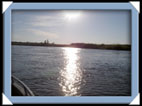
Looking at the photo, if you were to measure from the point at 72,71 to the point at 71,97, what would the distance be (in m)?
0.35

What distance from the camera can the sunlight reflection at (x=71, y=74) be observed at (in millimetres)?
3868

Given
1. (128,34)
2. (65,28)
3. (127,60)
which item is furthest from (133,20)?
(65,28)

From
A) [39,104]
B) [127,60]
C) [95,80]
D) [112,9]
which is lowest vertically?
[39,104]

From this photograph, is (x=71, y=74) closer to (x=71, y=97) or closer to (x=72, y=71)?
(x=72, y=71)

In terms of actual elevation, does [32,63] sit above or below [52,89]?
above

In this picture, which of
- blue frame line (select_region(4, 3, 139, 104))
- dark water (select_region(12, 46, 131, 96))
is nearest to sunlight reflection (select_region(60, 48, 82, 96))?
dark water (select_region(12, 46, 131, 96))

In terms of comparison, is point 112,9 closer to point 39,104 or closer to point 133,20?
point 133,20

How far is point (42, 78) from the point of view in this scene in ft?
12.9

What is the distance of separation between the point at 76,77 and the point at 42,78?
0.42 m

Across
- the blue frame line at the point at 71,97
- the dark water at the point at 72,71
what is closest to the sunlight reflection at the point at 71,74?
the dark water at the point at 72,71

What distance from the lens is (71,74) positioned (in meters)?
3.95

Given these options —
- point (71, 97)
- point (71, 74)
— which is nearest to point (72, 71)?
point (71, 74)

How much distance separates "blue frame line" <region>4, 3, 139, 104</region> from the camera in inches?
148

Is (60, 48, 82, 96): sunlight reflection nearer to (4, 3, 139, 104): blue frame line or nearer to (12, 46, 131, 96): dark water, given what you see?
(12, 46, 131, 96): dark water
